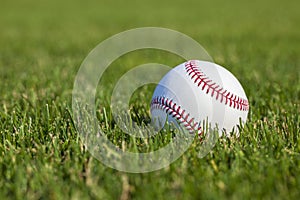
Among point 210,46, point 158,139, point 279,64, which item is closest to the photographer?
point 158,139

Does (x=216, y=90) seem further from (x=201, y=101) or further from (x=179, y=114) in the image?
(x=179, y=114)

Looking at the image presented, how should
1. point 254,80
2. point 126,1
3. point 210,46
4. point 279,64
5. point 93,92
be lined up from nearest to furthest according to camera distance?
point 93,92
point 254,80
point 279,64
point 210,46
point 126,1

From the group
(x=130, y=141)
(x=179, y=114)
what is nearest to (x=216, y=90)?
(x=179, y=114)

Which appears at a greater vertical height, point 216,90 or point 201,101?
point 216,90

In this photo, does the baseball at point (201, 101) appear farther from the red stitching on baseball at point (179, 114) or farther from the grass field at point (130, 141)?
the grass field at point (130, 141)

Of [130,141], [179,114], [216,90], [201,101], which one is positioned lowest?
[130,141]

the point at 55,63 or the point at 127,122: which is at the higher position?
the point at 55,63

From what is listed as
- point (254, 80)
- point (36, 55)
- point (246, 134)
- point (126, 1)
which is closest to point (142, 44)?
point (36, 55)

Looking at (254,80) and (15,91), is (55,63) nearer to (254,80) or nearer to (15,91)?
(15,91)

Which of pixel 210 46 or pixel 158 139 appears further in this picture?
pixel 210 46
